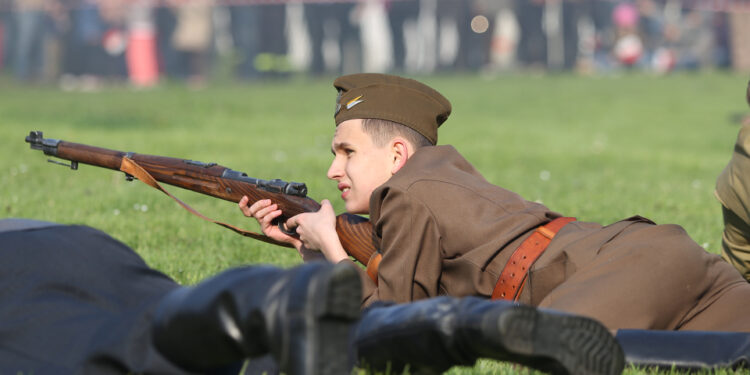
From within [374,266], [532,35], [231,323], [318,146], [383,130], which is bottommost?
[318,146]

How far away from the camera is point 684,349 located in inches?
125

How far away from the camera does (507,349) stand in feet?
7.39

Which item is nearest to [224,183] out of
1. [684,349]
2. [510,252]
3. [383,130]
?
[383,130]

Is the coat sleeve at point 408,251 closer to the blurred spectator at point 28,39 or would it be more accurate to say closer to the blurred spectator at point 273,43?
the blurred spectator at point 273,43

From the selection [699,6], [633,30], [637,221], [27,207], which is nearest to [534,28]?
[633,30]

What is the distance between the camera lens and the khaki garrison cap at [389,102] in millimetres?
4094

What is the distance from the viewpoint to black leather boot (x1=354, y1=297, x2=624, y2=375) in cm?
227

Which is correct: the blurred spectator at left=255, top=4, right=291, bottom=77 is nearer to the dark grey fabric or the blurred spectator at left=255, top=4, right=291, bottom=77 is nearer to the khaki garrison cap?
the khaki garrison cap

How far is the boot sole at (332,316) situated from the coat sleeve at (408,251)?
1.42 meters

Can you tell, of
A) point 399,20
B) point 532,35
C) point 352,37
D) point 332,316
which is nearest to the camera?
point 332,316

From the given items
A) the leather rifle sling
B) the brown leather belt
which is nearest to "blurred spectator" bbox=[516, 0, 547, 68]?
the leather rifle sling

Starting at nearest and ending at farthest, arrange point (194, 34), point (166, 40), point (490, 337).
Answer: point (490, 337) < point (194, 34) < point (166, 40)

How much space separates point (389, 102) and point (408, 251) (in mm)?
821

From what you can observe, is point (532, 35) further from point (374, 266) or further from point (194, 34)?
point (374, 266)
